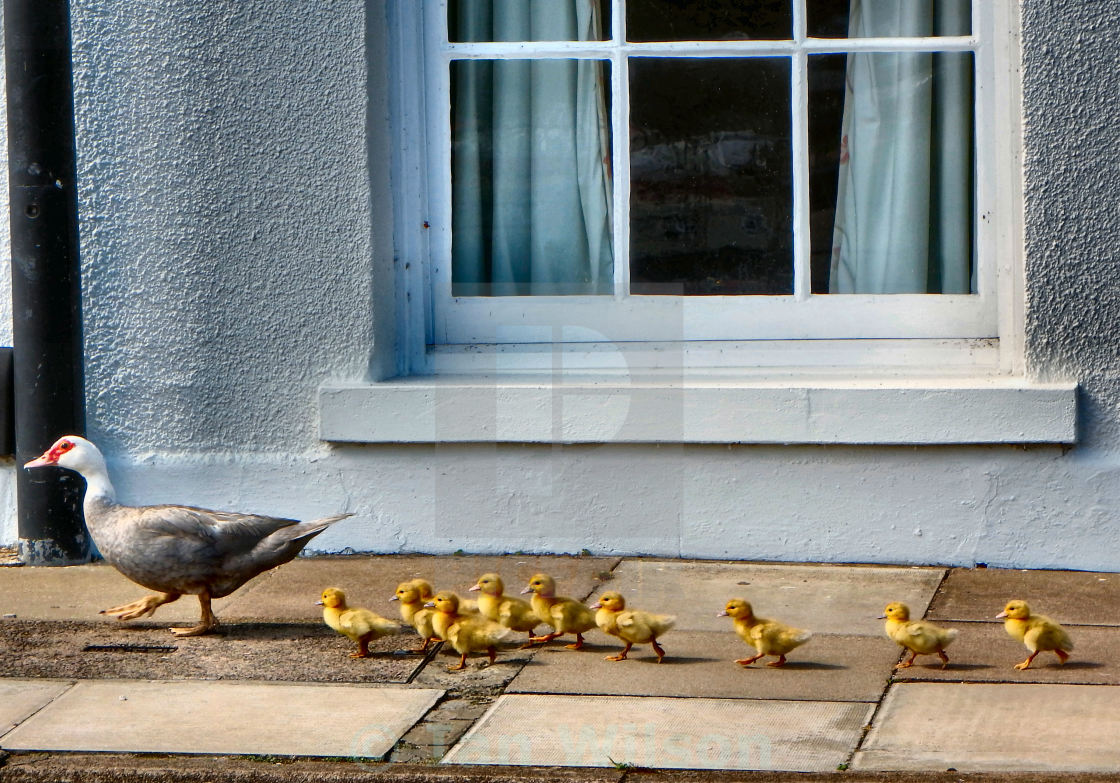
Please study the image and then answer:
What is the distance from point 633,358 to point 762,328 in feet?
1.91

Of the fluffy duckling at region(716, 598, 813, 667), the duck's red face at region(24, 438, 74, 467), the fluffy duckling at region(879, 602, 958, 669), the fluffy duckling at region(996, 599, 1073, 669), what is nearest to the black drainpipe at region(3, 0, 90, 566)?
the duck's red face at region(24, 438, 74, 467)

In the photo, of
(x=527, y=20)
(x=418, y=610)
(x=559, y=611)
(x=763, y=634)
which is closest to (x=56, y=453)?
(x=418, y=610)

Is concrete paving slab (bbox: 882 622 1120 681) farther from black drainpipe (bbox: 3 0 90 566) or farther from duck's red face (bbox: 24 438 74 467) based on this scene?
black drainpipe (bbox: 3 0 90 566)

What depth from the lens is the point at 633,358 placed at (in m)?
6.28

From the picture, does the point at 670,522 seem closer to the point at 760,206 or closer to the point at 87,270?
the point at 760,206

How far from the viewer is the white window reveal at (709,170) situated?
6168mm

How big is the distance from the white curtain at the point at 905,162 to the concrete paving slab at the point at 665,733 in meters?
2.61

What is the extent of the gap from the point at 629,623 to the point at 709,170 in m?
2.44

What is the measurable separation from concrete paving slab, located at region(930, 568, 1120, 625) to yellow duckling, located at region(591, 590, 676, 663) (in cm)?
112

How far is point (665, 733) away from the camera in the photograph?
3928 millimetres

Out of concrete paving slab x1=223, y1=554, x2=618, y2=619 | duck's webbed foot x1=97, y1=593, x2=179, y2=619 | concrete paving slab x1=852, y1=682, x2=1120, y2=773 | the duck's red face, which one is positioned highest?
the duck's red face

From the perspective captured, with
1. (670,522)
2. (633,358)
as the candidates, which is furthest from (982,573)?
(633,358)

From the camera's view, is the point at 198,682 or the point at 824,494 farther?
the point at 824,494

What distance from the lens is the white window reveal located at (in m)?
6.17
